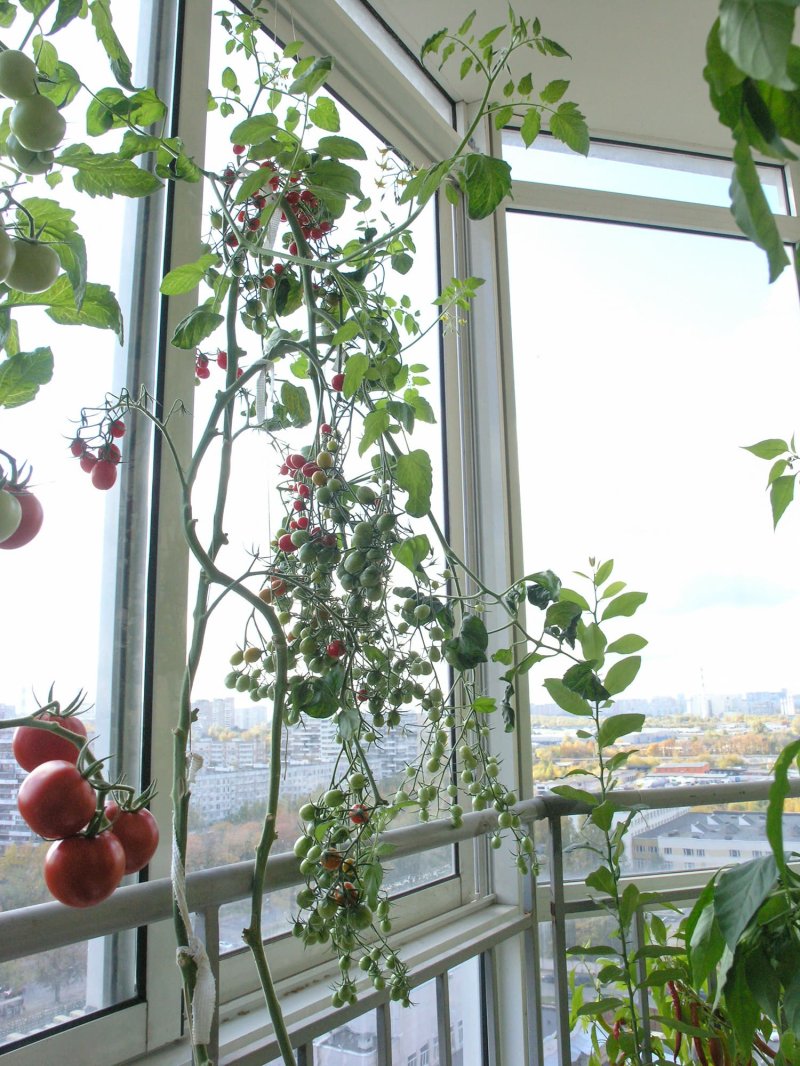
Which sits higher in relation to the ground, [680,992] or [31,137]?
[31,137]

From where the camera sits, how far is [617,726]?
1.25 meters

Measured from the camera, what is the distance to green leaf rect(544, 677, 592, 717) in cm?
125

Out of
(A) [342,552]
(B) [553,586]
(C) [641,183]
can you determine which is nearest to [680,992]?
(B) [553,586]

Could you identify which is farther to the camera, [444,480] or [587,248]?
[587,248]

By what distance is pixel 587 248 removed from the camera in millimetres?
2361

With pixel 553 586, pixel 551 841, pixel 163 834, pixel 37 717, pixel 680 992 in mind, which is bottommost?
pixel 680 992

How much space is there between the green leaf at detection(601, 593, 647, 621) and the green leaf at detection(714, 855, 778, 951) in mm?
529

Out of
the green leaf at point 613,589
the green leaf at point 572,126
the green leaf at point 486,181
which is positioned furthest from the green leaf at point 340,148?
the green leaf at point 613,589

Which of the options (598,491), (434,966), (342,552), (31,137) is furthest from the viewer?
(598,491)

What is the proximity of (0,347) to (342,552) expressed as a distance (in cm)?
41

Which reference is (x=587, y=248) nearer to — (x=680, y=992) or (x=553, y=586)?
(x=553, y=586)

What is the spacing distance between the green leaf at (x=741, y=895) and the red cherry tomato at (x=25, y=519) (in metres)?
0.66

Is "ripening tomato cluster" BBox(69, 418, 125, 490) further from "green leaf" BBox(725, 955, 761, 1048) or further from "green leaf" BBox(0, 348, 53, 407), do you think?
"green leaf" BBox(725, 955, 761, 1048)

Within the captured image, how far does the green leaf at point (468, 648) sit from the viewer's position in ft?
2.88
